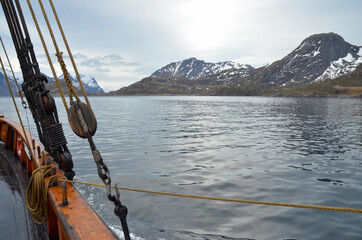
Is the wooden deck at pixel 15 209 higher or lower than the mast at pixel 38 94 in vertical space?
lower

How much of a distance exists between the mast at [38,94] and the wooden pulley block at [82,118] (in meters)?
3.07

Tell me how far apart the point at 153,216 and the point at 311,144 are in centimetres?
1756

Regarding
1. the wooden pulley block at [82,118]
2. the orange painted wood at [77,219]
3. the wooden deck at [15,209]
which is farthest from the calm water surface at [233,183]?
the wooden pulley block at [82,118]

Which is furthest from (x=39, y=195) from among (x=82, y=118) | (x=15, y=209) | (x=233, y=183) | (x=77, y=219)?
(x=233, y=183)

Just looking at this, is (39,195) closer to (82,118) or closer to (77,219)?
(77,219)

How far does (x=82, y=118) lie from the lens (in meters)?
3.74

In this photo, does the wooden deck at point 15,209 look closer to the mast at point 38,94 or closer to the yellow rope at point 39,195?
the yellow rope at point 39,195

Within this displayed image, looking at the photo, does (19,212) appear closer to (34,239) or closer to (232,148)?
(34,239)

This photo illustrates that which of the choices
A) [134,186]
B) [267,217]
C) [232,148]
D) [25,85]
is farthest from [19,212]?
[232,148]

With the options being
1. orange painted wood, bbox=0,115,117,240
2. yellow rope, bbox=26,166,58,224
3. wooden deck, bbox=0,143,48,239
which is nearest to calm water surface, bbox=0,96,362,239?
wooden deck, bbox=0,143,48,239

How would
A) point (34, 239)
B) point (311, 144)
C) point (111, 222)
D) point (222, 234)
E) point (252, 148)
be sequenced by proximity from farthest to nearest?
point (311, 144) < point (252, 148) < point (111, 222) < point (222, 234) < point (34, 239)

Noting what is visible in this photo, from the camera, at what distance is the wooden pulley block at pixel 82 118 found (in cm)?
373

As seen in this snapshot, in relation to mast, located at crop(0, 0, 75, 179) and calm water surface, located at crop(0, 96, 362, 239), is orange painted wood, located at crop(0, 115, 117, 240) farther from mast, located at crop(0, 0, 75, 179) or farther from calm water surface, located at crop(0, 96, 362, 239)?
calm water surface, located at crop(0, 96, 362, 239)

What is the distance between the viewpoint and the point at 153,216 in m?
8.74
